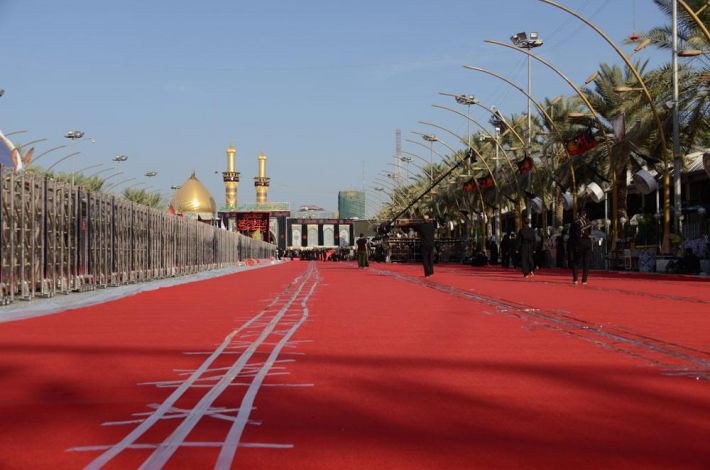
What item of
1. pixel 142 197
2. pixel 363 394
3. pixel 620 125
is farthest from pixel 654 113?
pixel 142 197

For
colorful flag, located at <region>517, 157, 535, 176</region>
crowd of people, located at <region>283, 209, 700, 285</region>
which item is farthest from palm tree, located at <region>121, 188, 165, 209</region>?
colorful flag, located at <region>517, 157, 535, 176</region>

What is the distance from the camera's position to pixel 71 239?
20516mm

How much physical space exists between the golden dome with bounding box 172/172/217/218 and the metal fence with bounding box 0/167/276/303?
108138 mm

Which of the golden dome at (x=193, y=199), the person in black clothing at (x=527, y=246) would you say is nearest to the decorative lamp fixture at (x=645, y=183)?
the person in black clothing at (x=527, y=246)

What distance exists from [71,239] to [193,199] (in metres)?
124

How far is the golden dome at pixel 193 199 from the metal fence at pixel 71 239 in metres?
108

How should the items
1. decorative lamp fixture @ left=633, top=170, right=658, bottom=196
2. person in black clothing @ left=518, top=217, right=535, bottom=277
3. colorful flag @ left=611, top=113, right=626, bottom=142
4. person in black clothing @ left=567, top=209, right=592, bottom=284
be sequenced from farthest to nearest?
decorative lamp fixture @ left=633, top=170, right=658, bottom=196 → colorful flag @ left=611, top=113, right=626, bottom=142 → person in black clothing @ left=518, top=217, right=535, bottom=277 → person in black clothing @ left=567, top=209, right=592, bottom=284

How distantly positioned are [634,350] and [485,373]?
7.05 ft

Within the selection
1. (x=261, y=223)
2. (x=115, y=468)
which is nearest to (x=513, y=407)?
(x=115, y=468)

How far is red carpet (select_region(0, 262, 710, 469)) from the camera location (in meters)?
4.40

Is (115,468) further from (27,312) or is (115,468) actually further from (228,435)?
(27,312)

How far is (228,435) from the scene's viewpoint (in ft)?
15.6

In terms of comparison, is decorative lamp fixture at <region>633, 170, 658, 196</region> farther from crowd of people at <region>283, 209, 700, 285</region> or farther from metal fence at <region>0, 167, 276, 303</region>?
metal fence at <region>0, 167, 276, 303</region>

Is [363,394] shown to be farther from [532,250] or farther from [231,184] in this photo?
[231,184]
